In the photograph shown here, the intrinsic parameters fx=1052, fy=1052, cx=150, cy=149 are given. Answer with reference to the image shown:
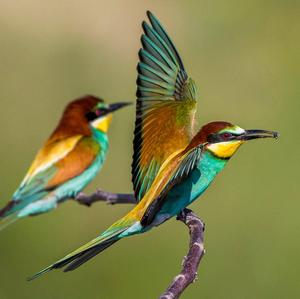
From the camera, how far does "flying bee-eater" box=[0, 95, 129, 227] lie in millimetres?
3006

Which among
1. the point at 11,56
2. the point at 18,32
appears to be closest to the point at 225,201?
the point at 11,56

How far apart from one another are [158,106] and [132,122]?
2525 millimetres

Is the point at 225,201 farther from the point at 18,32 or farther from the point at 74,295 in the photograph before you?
the point at 18,32

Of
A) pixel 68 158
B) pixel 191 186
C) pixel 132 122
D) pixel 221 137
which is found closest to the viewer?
pixel 221 137

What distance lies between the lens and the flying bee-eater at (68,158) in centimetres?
301

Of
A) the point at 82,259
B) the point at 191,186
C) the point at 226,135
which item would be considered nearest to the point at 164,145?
the point at 191,186

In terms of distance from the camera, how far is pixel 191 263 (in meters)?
1.54

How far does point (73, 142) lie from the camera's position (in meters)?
3.10

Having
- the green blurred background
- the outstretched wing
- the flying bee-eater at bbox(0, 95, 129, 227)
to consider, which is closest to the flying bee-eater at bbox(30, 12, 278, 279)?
the outstretched wing

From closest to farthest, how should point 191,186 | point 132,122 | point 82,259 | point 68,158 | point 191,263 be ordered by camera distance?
point 191,263 → point 82,259 → point 191,186 → point 68,158 → point 132,122

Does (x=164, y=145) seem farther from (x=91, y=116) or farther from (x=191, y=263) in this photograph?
(x=91, y=116)

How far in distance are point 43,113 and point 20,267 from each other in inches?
50.4

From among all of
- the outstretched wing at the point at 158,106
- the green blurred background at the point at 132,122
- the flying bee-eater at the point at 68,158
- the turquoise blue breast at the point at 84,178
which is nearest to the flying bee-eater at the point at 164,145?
the outstretched wing at the point at 158,106

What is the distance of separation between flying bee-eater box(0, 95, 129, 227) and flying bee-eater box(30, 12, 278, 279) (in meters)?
0.95
